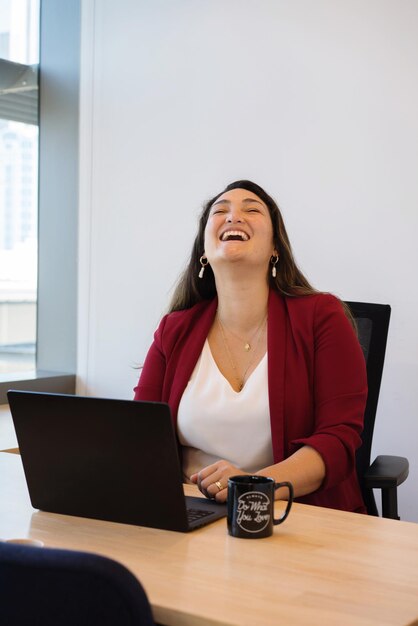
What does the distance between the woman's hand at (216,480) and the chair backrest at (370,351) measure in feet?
2.30

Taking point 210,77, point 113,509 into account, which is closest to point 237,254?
point 113,509

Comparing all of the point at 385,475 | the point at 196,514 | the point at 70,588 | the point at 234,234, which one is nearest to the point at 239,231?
the point at 234,234

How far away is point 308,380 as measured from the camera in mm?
2133

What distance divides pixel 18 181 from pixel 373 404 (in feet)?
7.11

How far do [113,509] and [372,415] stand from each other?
1044mm

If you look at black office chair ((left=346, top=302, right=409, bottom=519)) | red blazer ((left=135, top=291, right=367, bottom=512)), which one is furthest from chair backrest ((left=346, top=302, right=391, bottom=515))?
red blazer ((left=135, top=291, right=367, bottom=512))

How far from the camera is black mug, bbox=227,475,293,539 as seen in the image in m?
1.44

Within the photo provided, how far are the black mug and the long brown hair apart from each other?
900 mm

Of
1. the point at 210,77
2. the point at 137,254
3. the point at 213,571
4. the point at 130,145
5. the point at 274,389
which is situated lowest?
the point at 213,571

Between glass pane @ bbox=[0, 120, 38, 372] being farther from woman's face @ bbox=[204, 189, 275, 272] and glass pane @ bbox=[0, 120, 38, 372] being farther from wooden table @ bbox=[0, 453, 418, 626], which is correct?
wooden table @ bbox=[0, 453, 418, 626]

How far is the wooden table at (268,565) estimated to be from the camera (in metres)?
1.10

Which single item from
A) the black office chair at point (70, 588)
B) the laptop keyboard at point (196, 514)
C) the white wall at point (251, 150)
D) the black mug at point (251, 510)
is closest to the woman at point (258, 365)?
the laptop keyboard at point (196, 514)

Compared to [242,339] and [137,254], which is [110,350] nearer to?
[137,254]

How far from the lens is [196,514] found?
157cm
